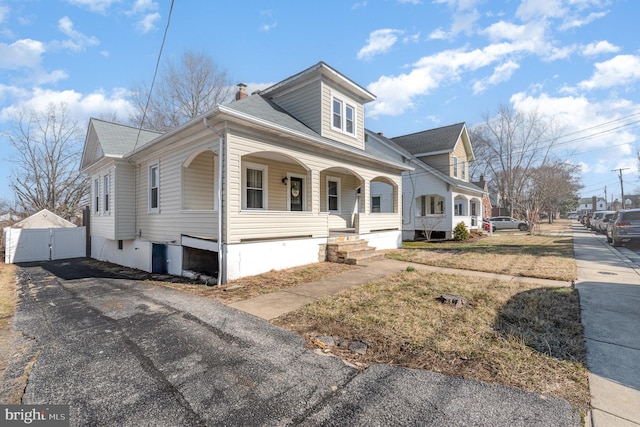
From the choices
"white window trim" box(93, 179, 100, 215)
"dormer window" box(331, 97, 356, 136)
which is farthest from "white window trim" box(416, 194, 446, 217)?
"white window trim" box(93, 179, 100, 215)

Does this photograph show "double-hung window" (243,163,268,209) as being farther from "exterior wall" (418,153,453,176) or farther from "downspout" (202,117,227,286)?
"exterior wall" (418,153,453,176)

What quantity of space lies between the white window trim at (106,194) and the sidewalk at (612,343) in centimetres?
1378

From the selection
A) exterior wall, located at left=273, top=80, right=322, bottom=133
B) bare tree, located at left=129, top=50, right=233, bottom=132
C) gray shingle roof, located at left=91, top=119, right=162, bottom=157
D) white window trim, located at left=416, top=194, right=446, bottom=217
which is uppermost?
bare tree, located at left=129, top=50, right=233, bottom=132

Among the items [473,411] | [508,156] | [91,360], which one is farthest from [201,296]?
[508,156]

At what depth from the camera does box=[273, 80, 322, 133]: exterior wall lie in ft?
34.6

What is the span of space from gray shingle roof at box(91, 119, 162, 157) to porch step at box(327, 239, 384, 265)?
8.33 metres

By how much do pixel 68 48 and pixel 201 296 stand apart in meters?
9.08

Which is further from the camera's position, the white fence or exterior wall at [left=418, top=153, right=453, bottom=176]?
exterior wall at [left=418, top=153, right=453, bottom=176]

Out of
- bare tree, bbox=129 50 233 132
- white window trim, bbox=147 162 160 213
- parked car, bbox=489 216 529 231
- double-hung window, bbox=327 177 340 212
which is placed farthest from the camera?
parked car, bbox=489 216 529 231

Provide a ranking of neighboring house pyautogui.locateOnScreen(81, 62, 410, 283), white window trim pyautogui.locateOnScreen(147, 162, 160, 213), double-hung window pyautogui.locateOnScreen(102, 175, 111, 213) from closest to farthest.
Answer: neighboring house pyautogui.locateOnScreen(81, 62, 410, 283) < white window trim pyautogui.locateOnScreen(147, 162, 160, 213) < double-hung window pyautogui.locateOnScreen(102, 175, 111, 213)

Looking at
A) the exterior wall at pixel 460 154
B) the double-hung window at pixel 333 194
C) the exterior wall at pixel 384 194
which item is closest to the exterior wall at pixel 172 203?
the double-hung window at pixel 333 194

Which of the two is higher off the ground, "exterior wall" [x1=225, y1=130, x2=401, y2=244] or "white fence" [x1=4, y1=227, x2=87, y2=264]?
"exterior wall" [x1=225, y1=130, x2=401, y2=244]

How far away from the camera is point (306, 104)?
35.9ft

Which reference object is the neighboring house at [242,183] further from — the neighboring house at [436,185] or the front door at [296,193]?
the neighboring house at [436,185]
